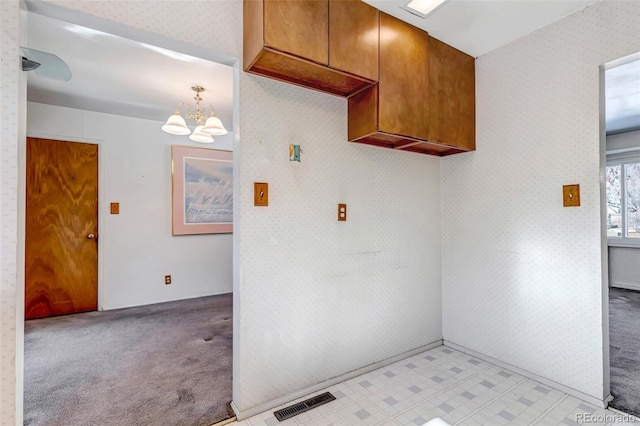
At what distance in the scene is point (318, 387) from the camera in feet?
6.55

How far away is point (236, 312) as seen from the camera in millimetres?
1776

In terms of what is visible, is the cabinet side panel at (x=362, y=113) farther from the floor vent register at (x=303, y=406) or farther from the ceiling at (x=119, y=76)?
the floor vent register at (x=303, y=406)

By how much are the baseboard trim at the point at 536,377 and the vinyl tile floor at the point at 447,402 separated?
0.03 metres

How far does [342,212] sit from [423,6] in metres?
1.32

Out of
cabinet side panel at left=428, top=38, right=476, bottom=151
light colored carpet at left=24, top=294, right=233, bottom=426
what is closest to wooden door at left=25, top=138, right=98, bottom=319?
light colored carpet at left=24, top=294, right=233, bottom=426

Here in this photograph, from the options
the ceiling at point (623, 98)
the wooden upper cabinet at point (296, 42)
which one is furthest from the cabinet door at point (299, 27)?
Result: the ceiling at point (623, 98)

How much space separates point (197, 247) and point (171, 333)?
5.02 ft

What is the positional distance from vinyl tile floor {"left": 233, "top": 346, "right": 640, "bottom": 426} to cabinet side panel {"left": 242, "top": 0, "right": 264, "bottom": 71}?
2006 millimetres

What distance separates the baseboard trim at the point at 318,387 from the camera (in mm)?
1752

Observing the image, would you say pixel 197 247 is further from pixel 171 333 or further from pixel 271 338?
pixel 271 338

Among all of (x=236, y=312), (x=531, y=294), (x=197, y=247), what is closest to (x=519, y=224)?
(x=531, y=294)

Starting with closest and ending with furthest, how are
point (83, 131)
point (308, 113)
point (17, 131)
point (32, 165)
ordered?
point (17, 131) → point (308, 113) → point (32, 165) → point (83, 131)

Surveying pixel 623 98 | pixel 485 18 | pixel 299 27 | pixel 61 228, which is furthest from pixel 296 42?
pixel 623 98

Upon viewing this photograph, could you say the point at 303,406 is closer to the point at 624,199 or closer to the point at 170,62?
the point at 170,62
